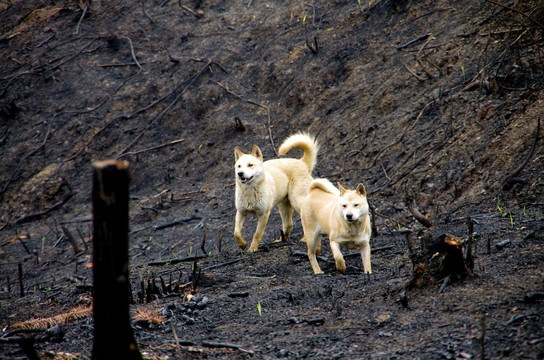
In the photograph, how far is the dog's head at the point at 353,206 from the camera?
6023 millimetres

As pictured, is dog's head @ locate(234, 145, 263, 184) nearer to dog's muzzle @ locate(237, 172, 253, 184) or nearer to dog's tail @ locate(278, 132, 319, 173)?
dog's muzzle @ locate(237, 172, 253, 184)

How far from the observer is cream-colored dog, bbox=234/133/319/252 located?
8148 millimetres

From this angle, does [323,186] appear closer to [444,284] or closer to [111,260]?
[444,284]

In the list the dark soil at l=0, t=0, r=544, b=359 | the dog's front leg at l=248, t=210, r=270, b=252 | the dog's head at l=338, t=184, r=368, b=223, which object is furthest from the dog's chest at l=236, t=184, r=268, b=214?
the dog's head at l=338, t=184, r=368, b=223

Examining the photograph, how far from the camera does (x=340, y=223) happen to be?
632 centimetres

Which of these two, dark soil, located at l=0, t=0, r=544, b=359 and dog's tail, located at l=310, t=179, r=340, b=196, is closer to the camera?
dark soil, located at l=0, t=0, r=544, b=359

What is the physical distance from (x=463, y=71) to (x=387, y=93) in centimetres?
164

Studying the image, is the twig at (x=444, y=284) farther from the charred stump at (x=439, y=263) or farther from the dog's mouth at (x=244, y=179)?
the dog's mouth at (x=244, y=179)

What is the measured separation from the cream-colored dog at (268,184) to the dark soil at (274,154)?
426 millimetres

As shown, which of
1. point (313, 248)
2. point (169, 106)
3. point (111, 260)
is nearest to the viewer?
point (111, 260)

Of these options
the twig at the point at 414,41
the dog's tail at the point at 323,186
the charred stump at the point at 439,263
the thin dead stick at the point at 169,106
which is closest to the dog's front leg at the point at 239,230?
the dog's tail at the point at 323,186

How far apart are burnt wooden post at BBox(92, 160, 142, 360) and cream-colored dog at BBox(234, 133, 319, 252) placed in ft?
17.3

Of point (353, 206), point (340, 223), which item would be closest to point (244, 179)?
point (340, 223)

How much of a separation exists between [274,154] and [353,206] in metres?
5.99
